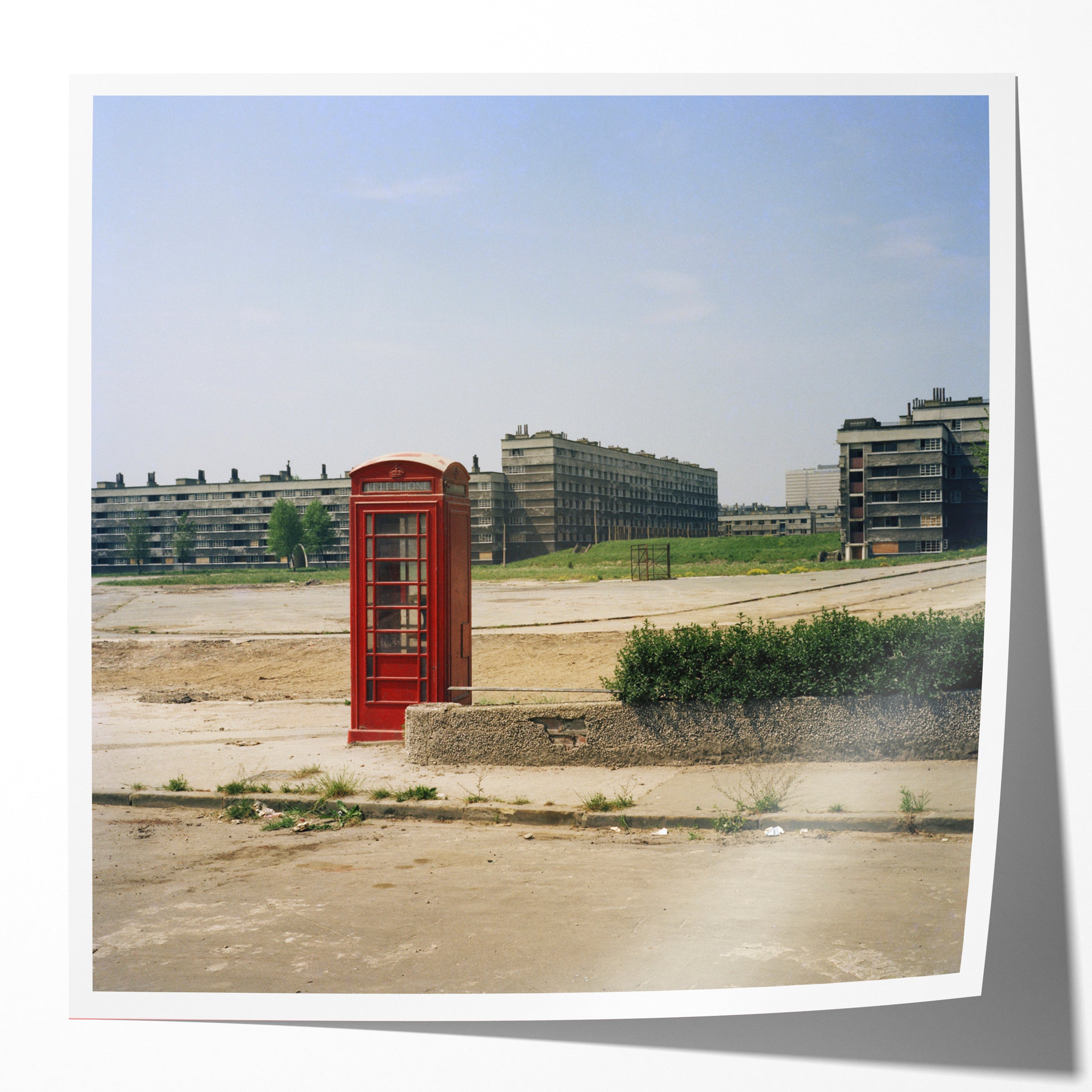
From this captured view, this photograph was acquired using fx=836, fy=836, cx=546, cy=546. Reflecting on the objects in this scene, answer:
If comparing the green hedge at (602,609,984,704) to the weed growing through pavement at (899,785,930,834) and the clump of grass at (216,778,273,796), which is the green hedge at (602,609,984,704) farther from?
the clump of grass at (216,778,273,796)

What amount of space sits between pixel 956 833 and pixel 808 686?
1.55 meters

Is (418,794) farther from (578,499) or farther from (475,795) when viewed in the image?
(578,499)

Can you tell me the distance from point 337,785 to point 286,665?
8075 mm

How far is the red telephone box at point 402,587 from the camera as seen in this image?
7859 millimetres

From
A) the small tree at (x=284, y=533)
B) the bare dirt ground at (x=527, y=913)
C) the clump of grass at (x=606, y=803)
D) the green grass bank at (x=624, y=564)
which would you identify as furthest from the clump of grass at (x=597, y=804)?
the small tree at (x=284, y=533)

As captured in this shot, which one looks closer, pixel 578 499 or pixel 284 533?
pixel 578 499

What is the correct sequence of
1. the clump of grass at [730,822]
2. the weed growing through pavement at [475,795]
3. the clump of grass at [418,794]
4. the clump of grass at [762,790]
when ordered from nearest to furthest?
the clump of grass at [730,822] < the clump of grass at [762,790] < the weed growing through pavement at [475,795] < the clump of grass at [418,794]

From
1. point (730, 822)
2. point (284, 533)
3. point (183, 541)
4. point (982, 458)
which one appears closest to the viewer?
point (982, 458)

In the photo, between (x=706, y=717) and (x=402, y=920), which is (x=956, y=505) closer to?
(x=706, y=717)

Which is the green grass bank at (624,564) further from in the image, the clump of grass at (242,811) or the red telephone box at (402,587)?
the clump of grass at (242,811)

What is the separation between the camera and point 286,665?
14.2m

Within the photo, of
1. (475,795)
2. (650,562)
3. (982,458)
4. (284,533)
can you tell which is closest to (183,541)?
(284,533)

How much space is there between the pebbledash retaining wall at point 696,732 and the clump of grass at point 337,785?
26.2 inches

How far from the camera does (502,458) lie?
16.4 m
